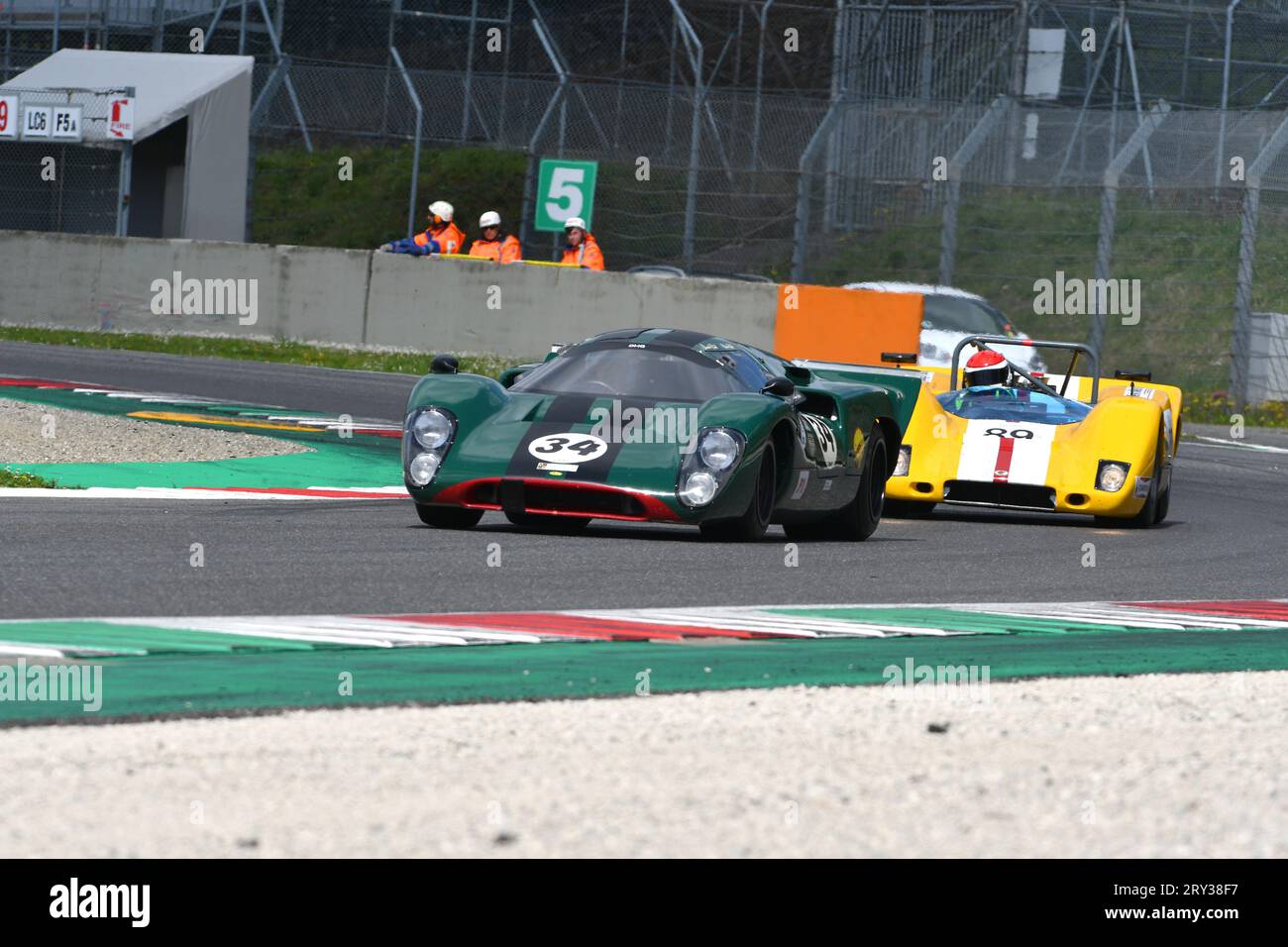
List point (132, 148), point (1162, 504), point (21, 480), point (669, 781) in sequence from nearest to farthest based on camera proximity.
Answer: point (669, 781) < point (21, 480) < point (1162, 504) < point (132, 148)

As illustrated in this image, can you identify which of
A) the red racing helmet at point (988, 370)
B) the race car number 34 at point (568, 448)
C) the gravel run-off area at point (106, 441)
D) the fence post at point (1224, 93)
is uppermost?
the fence post at point (1224, 93)

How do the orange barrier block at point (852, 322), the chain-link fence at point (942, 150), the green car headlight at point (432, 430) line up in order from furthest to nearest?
the chain-link fence at point (942, 150), the orange barrier block at point (852, 322), the green car headlight at point (432, 430)

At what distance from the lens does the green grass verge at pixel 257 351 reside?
21.4 m

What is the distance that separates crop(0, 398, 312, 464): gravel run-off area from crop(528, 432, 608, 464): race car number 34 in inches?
163

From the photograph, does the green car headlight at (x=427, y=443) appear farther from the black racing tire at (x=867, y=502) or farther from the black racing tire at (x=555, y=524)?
the black racing tire at (x=867, y=502)

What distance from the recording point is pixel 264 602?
712 cm

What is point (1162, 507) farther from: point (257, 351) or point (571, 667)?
point (257, 351)

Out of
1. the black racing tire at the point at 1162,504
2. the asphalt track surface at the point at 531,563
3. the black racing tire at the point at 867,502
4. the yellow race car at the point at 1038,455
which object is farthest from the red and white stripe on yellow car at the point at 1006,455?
the black racing tire at the point at 1162,504

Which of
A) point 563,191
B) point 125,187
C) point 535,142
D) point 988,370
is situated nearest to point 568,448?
point 988,370

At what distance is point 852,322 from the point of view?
20250 mm

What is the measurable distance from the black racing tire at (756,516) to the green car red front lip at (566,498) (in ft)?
1.64

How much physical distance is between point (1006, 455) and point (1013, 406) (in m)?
0.60

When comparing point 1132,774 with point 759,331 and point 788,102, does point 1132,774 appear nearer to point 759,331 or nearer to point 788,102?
point 759,331

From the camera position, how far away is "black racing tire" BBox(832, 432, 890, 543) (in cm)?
1098
